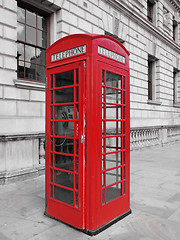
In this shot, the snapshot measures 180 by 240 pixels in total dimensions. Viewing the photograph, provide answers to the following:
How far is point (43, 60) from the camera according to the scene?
7.45 metres

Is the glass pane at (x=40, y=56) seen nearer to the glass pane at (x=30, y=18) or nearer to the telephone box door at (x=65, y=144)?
the glass pane at (x=30, y=18)

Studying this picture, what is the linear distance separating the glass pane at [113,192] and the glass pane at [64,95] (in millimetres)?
1365

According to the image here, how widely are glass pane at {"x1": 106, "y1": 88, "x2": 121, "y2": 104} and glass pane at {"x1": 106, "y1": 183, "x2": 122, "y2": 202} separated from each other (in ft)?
4.03

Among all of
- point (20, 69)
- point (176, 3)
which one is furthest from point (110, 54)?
point (176, 3)

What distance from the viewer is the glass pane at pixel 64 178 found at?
120 inches

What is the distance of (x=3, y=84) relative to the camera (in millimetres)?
5934

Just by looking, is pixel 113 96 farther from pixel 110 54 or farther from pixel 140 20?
pixel 140 20

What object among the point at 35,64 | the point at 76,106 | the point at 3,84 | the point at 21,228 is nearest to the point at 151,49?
the point at 35,64

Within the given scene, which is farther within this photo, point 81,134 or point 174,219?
point 174,219

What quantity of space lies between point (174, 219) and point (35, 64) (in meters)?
5.93

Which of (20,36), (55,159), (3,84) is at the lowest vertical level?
(55,159)

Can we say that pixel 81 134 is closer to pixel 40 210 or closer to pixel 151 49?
pixel 40 210

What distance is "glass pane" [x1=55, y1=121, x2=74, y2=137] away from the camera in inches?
119

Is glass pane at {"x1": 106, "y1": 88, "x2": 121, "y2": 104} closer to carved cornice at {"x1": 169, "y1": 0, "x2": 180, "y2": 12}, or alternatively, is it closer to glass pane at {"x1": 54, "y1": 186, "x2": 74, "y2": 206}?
glass pane at {"x1": 54, "y1": 186, "x2": 74, "y2": 206}
